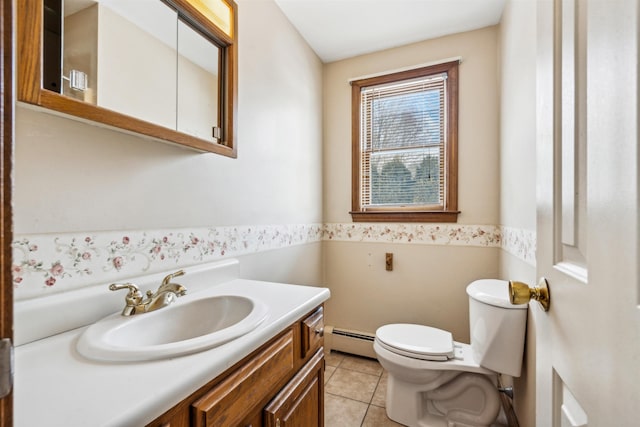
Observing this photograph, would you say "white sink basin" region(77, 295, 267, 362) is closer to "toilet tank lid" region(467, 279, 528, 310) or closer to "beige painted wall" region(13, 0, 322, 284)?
"beige painted wall" region(13, 0, 322, 284)

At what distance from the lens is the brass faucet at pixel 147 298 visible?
784 mm

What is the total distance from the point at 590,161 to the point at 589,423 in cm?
38

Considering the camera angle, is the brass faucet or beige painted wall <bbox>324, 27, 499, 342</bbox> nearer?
the brass faucet

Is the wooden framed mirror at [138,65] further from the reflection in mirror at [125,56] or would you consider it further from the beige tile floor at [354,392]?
the beige tile floor at [354,392]

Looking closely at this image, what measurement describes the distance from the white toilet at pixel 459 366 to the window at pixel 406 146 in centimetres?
75

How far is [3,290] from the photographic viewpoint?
0.71 feet

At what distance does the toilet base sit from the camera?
1.42m

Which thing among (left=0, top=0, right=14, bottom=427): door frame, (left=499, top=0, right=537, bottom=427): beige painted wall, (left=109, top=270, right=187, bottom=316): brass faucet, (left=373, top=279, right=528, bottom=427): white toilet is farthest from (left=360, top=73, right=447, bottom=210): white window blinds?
(left=0, top=0, right=14, bottom=427): door frame

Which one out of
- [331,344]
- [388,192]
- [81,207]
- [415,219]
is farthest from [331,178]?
[81,207]

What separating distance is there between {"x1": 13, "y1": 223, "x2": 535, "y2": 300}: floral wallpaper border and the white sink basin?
15 centimetres

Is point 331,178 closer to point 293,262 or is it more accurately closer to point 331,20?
point 293,262

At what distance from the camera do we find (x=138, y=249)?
906 mm

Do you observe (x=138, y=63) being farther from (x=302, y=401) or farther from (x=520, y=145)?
(x=520, y=145)

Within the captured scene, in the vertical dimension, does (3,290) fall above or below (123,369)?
above
